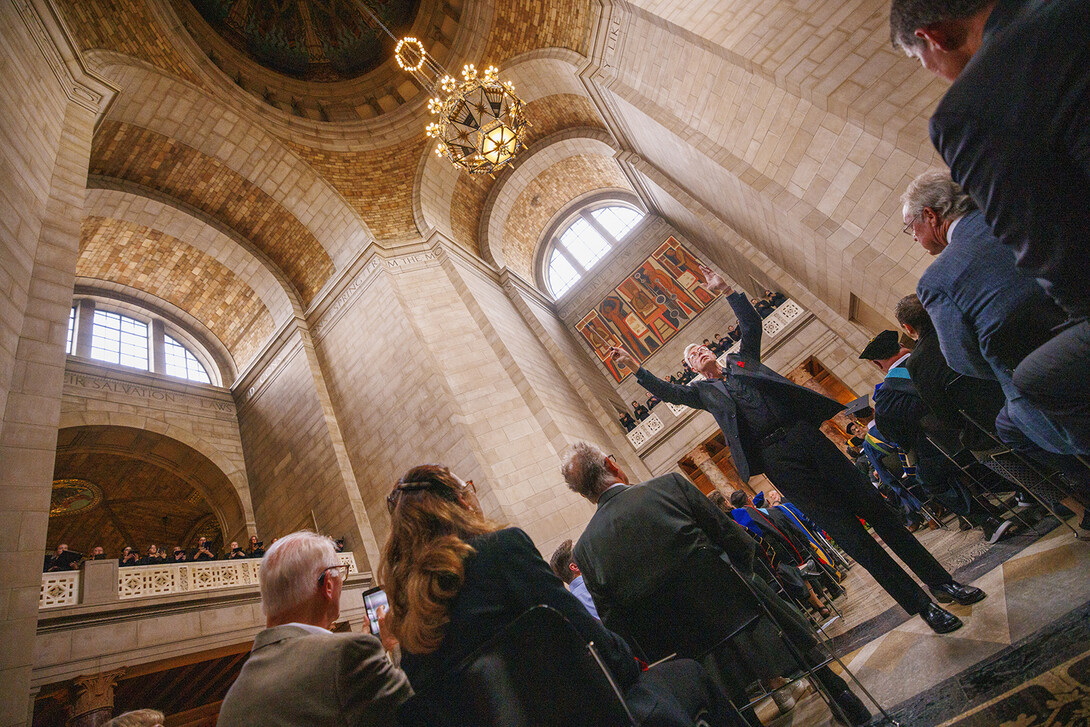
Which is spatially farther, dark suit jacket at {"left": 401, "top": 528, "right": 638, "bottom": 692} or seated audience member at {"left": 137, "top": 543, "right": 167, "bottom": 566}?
seated audience member at {"left": 137, "top": 543, "right": 167, "bottom": 566}

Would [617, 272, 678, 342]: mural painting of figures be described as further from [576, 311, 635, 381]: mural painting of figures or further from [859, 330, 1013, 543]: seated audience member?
[859, 330, 1013, 543]: seated audience member

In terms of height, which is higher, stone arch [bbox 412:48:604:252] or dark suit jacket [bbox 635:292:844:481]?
stone arch [bbox 412:48:604:252]

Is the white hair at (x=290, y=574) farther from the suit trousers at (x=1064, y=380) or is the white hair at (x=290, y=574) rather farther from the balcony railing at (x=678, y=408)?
the balcony railing at (x=678, y=408)

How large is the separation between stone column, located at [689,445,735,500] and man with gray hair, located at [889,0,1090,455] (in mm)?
9528


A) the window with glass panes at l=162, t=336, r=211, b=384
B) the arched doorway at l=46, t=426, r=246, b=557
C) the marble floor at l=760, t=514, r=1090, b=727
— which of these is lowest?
the marble floor at l=760, t=514, r=1090, b=727

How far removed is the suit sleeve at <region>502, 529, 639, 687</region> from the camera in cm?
117

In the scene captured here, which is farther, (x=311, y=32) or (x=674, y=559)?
(x=311, y=32)

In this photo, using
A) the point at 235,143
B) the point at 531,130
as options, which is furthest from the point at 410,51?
the point at 235,143

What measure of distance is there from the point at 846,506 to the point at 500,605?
6.46 feet

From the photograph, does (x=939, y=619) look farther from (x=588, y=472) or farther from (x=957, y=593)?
(x=588, y=472)

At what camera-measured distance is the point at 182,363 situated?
11.8m

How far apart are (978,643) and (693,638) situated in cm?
89

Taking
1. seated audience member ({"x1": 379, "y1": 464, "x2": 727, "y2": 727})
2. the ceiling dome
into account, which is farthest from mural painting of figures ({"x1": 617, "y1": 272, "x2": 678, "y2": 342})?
seated audience member ({"x1": 379, "y1": 464, "x2": 727, "y2": 727})

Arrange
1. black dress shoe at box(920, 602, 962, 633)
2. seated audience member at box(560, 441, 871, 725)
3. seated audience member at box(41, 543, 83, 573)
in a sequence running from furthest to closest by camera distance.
→ seated audience member at box(41, 543, 83, 573), black dress shoe at box(920, 602, 962, 633), seated audience member at box(560, 441, 871, 725)
